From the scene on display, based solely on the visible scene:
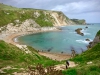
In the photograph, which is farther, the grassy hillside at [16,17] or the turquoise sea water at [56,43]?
the grassy hillside at [16,17]

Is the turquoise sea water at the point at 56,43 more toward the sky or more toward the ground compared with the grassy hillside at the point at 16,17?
more toward the ground

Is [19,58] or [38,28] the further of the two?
[38,28]

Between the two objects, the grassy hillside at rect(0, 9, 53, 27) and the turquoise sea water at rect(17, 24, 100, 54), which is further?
the grassy hillside at rect(0, 9, 53, 27)

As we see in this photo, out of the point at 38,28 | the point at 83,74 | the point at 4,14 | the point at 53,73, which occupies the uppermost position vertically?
the point at 4,14

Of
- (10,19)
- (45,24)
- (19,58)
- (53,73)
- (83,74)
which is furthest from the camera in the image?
(45,24)

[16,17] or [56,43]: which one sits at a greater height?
[16,17]

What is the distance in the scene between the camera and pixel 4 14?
171 m

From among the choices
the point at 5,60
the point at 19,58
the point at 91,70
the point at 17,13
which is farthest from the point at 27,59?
the point at 17,13

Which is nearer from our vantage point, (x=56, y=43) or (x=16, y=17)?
(x=56, y=43)

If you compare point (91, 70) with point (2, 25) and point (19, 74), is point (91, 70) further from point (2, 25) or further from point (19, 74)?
point (2, 25)

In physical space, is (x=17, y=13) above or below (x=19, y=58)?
above

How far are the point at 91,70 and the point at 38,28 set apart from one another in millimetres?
160664

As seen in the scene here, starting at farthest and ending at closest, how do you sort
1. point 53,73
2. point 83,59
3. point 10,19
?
point 10,19 < point 83,59 < point 53,73

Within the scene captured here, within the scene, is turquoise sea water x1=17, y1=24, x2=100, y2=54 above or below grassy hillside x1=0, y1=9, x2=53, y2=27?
below
